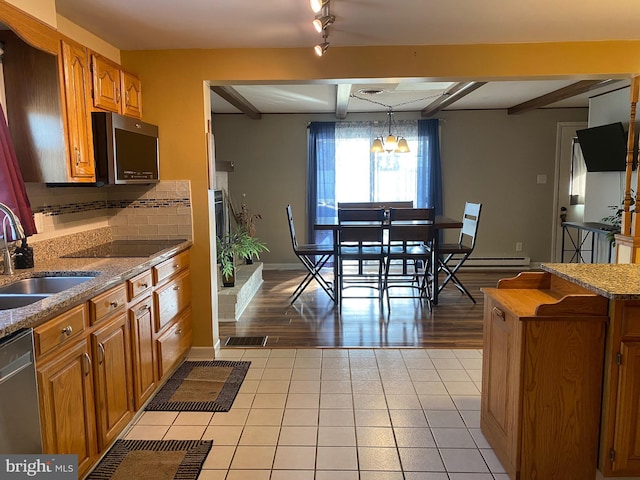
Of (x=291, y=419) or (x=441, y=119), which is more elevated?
(x=441, y=119)

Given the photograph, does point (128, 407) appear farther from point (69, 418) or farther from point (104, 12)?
point (104, 12)

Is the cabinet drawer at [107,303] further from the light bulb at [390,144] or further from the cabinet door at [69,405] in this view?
the light bulb at [390,144]

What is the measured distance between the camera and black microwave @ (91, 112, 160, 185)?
2643mm

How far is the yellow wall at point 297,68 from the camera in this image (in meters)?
3.11

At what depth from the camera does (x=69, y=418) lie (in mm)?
1812

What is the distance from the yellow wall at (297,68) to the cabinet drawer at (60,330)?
1536 millimetres

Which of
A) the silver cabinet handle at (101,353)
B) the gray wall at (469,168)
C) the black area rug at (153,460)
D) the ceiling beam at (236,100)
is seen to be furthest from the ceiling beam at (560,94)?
the silver cabinet handle at (101,353)

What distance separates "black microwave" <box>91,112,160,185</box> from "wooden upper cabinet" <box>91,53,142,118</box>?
12cm

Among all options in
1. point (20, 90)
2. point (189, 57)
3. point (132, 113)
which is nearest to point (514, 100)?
point (189, 57)

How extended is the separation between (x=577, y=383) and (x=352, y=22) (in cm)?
215

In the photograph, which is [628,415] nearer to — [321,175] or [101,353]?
[101,353]

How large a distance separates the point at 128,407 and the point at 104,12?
2082 mm

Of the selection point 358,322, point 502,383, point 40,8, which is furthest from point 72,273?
point 358,322

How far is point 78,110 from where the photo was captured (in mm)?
2484
